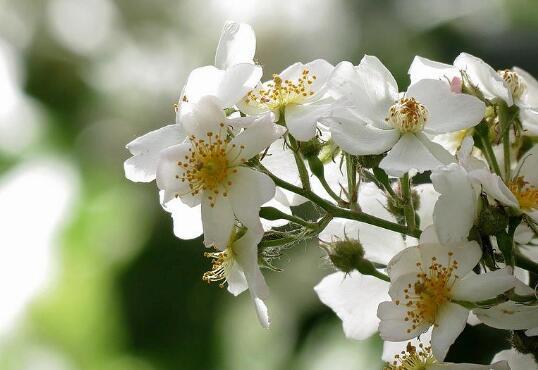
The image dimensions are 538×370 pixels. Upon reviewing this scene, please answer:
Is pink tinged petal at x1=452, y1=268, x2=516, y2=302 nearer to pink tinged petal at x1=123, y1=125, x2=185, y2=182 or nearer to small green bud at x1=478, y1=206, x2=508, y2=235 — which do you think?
small green bud at x1=478, y1=206, x2=508, y2=235

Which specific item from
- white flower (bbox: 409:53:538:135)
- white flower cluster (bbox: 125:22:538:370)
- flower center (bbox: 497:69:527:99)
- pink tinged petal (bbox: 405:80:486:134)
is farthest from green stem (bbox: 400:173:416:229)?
flower center (bbox: 497:69:527:99)

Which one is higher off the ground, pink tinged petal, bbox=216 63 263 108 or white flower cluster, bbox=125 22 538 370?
pink tinged petal, bbox=216 63 263 108

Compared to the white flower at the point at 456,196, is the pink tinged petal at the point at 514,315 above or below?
below

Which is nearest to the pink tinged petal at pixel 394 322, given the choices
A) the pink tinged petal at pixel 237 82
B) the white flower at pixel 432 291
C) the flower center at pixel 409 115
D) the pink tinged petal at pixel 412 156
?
the white flower at pixel 432 291

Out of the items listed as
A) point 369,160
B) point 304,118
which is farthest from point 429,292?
point 304,118

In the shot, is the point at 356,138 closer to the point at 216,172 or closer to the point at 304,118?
the point at 304,118

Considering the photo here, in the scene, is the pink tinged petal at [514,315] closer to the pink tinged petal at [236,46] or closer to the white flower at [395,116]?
the white flower at [395,116]
